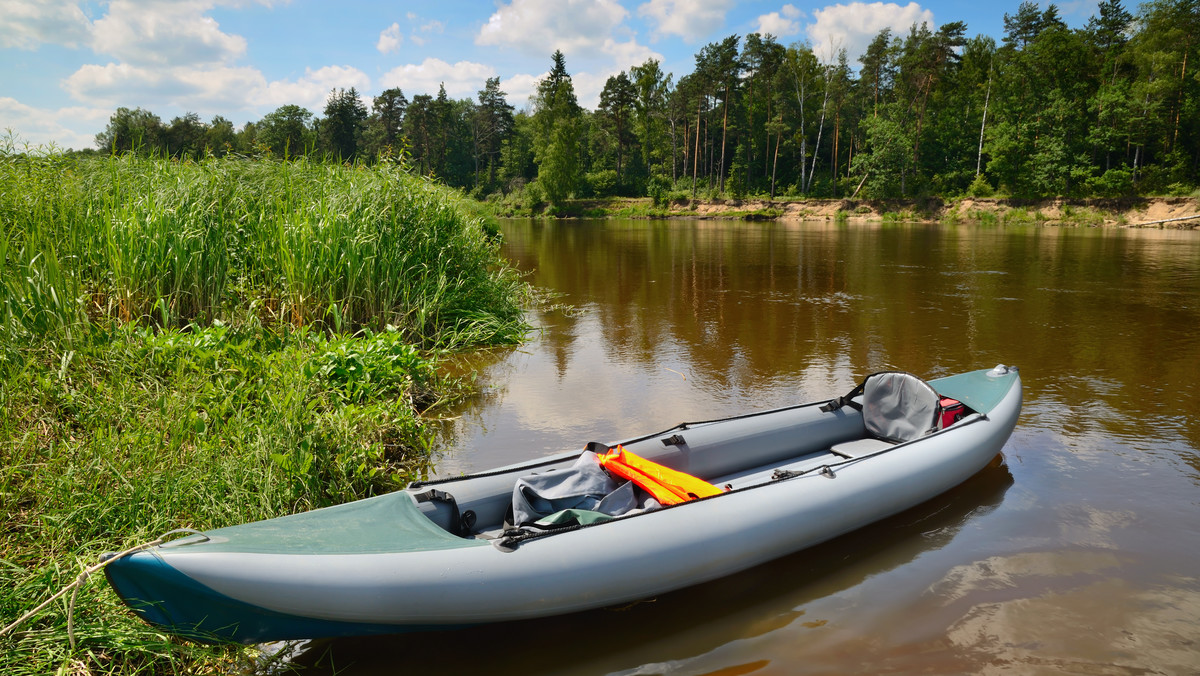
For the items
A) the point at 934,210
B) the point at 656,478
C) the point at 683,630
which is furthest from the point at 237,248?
the point at 934,210

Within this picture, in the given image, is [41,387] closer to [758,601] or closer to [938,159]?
[758,601]

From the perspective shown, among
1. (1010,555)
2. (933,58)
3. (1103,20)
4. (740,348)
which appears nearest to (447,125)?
(933,58)

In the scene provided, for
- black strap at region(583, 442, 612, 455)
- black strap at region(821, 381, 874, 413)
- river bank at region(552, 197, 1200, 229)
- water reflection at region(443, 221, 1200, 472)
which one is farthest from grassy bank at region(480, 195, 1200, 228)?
black strap at region(583, 442, 612, 455)

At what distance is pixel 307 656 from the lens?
2662 mm

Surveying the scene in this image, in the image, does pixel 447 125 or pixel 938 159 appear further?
pixel 447 125

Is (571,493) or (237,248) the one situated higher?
(237,248)

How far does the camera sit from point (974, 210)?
3256 centimetres

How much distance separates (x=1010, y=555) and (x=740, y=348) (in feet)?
14.3

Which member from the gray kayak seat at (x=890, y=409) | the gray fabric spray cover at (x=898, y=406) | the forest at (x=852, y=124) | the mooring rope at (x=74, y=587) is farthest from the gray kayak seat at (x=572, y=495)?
the forest at (x=852, y=124)

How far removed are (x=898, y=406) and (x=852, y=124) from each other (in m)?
44.0

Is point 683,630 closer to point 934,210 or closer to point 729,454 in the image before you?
point 729,454

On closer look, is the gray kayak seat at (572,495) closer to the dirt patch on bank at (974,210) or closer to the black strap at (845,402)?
the black strap at (845,402)

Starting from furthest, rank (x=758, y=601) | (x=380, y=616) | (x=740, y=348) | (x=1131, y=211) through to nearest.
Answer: (x=1131, y=211) < (x=740, y=348) < (x=758, y=601) < (x=380, y=616)

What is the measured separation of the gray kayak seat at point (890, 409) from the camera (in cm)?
434
